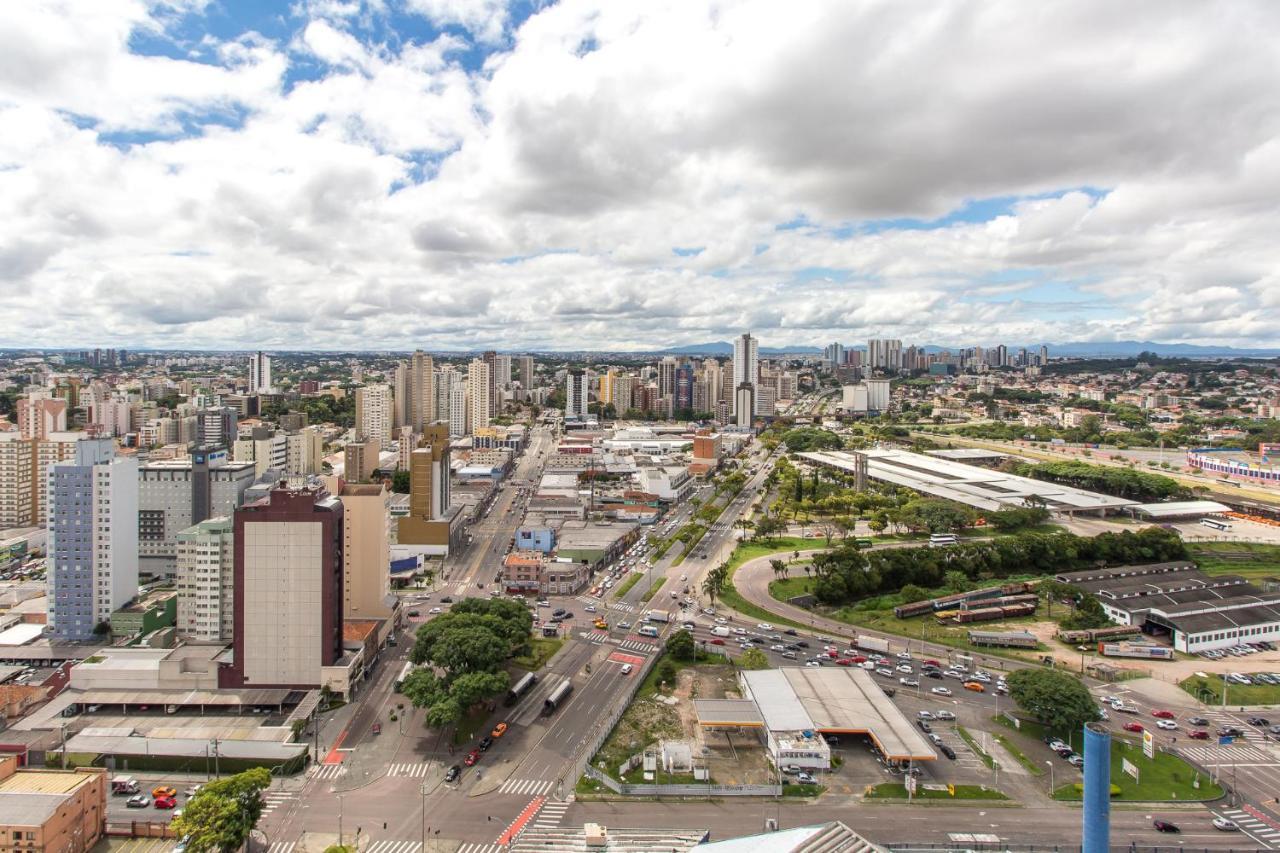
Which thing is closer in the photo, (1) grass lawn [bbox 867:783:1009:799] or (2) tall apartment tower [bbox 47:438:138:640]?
(1) grass lawn [bbox 867:783:1009:799]

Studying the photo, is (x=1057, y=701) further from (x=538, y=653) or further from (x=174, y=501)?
(x=174, y=501)

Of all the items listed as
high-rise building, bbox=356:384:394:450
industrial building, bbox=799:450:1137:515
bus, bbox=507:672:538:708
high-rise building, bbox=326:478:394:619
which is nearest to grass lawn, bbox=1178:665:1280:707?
bus, bbox=507:672:538:708

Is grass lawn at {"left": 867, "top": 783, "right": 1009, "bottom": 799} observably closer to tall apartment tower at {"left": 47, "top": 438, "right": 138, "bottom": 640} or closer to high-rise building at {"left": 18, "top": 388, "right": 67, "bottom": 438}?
tall apartment tower at {"left": 47, "top": 438, "right": 138, "bottom": 640}

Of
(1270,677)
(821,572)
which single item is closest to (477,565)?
(821,572)

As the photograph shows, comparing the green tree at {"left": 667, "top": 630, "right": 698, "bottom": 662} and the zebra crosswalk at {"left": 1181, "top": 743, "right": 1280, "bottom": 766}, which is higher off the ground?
the green tree at {"left": 667, "top": 630, "right": 698, "bottom": 662}

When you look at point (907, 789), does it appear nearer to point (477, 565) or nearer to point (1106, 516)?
point (477, 565)

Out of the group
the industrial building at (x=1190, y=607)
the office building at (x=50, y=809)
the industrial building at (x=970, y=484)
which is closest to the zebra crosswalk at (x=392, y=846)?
the office building at (x=50, y=809)

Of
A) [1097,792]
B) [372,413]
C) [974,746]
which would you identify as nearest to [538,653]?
[974,746]

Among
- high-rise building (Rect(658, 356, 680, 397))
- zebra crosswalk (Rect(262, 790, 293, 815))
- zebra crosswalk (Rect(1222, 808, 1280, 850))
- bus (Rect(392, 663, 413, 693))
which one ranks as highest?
high-rise building (Rect(658, 356, 680, 397))
